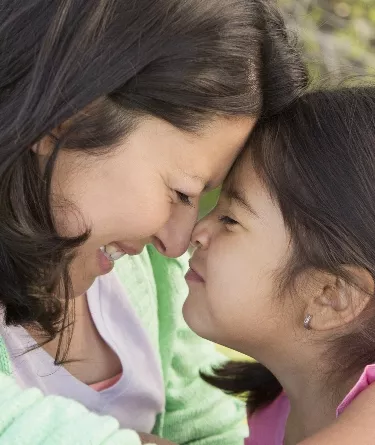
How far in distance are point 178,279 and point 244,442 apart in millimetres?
398

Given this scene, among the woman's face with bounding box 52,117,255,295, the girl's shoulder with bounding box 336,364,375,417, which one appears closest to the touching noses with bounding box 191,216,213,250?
the woman's face with bounding box 52,117,255,295

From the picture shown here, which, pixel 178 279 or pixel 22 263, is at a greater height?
pixel 22 263

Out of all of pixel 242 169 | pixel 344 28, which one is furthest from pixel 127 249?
pixel 344 28

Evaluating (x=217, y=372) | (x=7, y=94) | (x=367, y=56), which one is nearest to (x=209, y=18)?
(x=7, y=94)

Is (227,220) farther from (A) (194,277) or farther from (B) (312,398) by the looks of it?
(B) (312,398)

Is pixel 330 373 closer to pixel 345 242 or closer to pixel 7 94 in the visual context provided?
pixel 345 242

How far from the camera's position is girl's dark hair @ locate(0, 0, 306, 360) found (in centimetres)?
122

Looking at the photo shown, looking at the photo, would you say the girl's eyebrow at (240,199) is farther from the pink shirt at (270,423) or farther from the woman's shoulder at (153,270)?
the pink shirt at (270,423)

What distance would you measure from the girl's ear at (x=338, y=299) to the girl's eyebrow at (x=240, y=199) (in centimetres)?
16

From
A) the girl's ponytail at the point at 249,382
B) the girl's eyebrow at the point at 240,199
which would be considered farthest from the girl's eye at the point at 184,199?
the girl's ponytail at the point at 249,382

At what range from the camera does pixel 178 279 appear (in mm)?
1901

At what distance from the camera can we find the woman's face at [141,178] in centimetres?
132

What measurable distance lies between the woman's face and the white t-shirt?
25cm

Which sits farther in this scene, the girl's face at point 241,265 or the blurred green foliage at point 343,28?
the blurred green foliage at point 343,28
